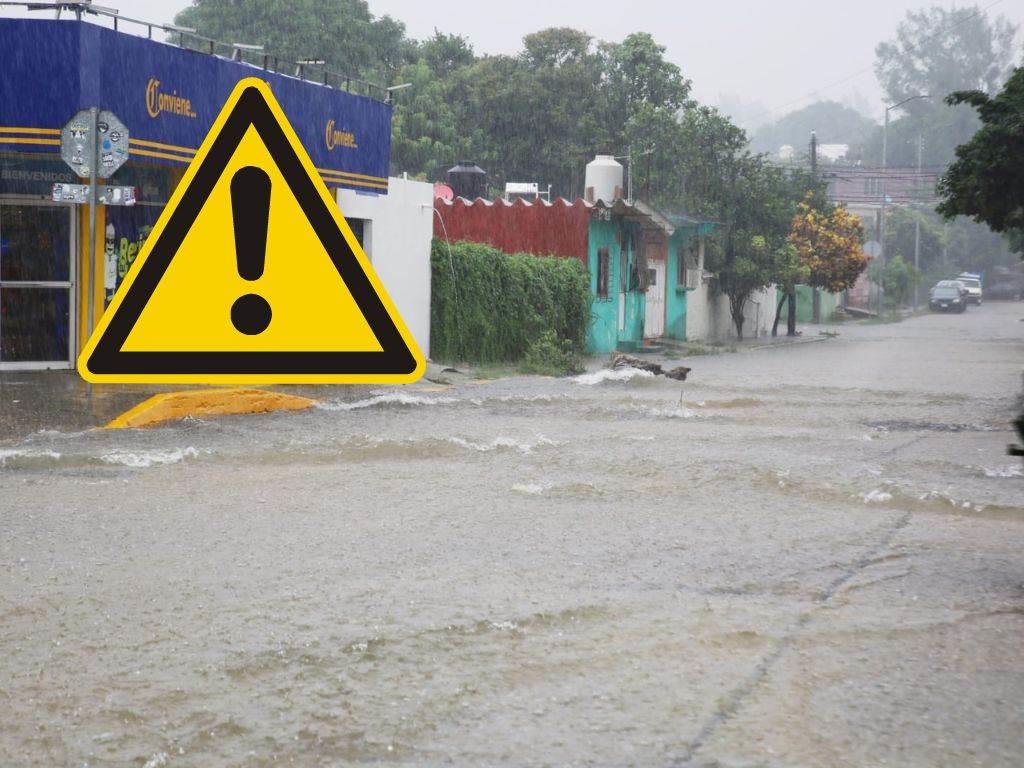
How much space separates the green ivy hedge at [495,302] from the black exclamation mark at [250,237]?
2043 cm

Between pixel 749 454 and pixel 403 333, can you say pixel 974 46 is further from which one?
pixel 403 333

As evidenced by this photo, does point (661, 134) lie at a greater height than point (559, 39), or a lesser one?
lesser

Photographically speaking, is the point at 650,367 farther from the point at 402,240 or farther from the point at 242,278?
the point at 242,278

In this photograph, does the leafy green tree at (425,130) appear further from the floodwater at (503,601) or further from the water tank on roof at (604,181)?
the floodwater at (503,601)

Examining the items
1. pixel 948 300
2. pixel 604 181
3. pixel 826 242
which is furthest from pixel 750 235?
pixel 948 300

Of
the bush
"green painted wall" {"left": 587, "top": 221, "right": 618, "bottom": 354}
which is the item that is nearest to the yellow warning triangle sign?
the bush

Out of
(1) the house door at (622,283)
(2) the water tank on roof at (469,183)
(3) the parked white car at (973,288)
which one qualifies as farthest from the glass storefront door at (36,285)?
(3) the parked white car at (973,288)

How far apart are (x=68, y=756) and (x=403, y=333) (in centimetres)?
181

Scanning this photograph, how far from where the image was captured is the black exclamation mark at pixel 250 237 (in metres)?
3.79

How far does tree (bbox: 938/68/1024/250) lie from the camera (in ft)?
70.2

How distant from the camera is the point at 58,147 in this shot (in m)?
16.5

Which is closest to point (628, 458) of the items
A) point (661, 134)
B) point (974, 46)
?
point (661, 134)

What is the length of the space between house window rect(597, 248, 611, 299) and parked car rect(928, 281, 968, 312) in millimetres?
45843

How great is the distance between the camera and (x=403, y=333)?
3.97 meters
